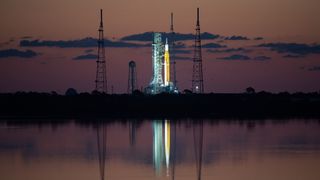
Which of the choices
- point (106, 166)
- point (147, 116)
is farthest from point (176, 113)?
point (106, 166)

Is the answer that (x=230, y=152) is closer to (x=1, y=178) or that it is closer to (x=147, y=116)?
(x=1, y=178)

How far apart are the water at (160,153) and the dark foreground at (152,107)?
58.6 feet

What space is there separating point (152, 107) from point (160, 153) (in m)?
36.9

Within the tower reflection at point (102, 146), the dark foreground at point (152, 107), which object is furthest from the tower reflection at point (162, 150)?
the dark foreground at point (152, 107)

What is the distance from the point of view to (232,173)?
2750 centimetres

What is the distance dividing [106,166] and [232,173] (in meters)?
5.28

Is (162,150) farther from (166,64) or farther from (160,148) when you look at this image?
(166,64)

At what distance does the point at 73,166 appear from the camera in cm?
2977

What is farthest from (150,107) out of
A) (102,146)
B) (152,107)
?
(102,146)

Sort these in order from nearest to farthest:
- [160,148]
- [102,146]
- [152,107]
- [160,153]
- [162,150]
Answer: [160,153], [162,150], [160,148], [102,146], [152,107]

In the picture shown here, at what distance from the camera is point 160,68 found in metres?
72.1

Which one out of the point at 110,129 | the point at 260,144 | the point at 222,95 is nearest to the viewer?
the point at 260,144

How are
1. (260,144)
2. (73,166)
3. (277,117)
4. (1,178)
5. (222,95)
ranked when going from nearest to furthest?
(1,178), (73,166), (260,144), (277,117), (222,95)

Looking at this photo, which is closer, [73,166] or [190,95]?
[73,166]
